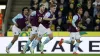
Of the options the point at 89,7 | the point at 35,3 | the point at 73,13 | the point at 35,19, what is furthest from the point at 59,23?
the point at 35,19

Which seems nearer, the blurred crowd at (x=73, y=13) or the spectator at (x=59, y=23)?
the blurred crowd at (x=73, y=13)

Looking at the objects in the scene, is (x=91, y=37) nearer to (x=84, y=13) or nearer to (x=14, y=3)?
(x=84, y=13)

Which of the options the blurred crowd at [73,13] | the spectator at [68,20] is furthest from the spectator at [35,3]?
the spectator at [68,20]

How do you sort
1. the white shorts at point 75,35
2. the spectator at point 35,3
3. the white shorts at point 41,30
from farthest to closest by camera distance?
the spectator at point 35,3, the white shorts at point 75,35, the white shorts at point 41,30

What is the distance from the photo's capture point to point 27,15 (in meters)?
15.7

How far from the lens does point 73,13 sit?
19.1 metres

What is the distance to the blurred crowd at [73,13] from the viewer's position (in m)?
18.6

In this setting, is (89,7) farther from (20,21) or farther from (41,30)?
(20,21)

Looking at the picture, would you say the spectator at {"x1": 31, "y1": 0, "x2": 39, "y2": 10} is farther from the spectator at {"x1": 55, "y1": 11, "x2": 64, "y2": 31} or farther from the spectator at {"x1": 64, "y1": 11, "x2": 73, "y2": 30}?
the spectator at {"x1": 64, "y1": 11, "x2": 73, "y2": 30}

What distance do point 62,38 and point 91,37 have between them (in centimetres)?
116

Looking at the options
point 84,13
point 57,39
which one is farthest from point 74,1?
point 57,39

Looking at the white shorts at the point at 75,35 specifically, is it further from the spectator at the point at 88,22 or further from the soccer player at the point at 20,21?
the spectator at the point at 88,22

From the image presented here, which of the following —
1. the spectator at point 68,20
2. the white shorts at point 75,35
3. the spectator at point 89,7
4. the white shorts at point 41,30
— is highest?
the spectator at point 89,7

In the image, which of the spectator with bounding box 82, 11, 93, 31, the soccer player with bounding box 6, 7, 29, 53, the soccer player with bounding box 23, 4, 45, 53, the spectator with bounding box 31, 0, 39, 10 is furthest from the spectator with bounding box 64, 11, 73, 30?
the soccer player with bounding box 23, 4, 45, 53
